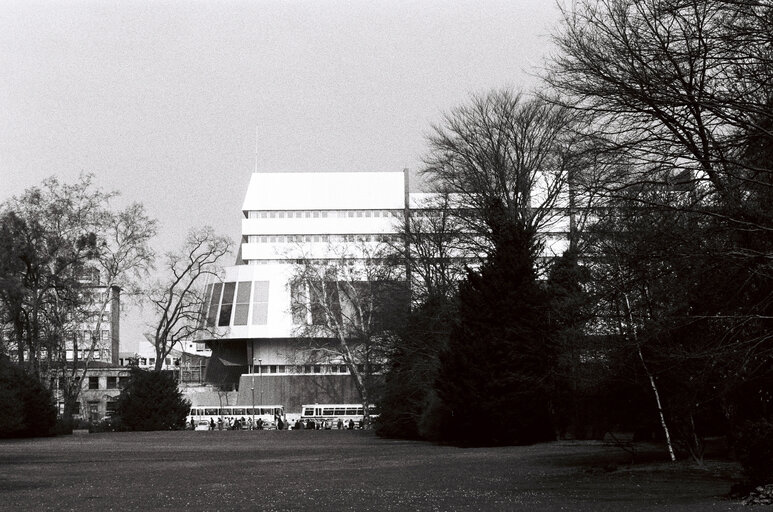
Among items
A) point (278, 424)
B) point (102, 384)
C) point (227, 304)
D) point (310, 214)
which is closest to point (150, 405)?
point (278, 424)

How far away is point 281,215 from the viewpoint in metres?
117

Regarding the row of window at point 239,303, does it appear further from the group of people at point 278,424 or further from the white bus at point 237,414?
the group of people at point 278,424

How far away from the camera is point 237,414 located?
110 metres

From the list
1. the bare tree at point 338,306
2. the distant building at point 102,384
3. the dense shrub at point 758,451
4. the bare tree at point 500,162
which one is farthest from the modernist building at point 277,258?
the dense shrub at point 758,451

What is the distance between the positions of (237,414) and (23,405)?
52.4m

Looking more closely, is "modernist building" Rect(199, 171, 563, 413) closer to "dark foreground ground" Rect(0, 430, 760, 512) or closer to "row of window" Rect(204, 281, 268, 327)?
"row of window" Rect(204, 281, 268, 327)

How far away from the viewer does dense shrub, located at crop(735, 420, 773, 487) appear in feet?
51.9

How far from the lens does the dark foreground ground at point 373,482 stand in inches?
674

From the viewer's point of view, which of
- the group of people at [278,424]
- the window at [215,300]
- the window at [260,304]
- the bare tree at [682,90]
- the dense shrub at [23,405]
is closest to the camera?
the bare tree at [682,90]

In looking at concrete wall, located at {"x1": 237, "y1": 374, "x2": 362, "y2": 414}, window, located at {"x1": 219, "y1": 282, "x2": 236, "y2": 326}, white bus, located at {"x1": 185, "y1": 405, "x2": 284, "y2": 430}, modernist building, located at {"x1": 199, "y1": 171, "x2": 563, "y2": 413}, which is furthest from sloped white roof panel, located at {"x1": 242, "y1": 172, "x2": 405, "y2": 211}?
white bus, located at {"x1": 185, "y1": 405, "x2": 284, "y2": 430}

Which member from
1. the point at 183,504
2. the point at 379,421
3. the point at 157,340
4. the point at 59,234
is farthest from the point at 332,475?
the point at 157,340

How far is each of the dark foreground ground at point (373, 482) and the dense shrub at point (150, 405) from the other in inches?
1451

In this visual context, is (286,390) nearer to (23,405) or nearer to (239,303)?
(239,303)

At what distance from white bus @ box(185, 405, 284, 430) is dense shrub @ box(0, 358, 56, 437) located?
4213 centimetres
